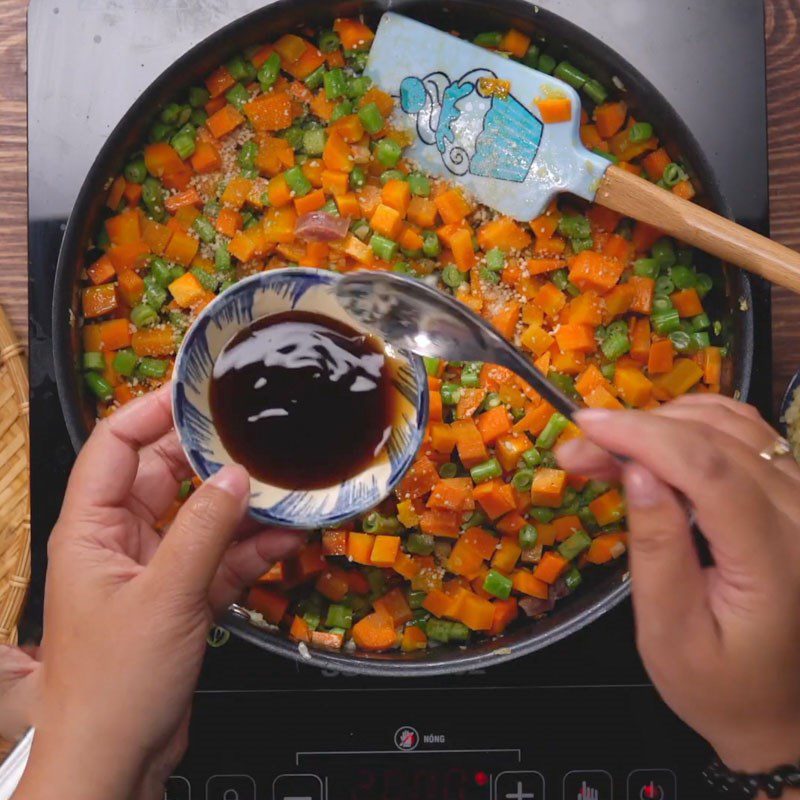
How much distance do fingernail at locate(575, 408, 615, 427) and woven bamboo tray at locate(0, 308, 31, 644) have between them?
1.34 metres

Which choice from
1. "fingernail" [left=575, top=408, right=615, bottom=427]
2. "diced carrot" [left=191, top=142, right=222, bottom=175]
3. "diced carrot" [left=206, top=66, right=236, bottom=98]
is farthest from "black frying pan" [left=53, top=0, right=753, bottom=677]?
"fingernail" [left=575, top=408, right=615, bottom=427]

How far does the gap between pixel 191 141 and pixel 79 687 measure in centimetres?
118

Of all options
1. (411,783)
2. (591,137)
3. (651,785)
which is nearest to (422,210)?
(591,137)

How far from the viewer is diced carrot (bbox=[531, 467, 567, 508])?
1911 mm

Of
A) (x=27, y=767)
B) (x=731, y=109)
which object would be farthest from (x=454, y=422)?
(x=27, y=767)

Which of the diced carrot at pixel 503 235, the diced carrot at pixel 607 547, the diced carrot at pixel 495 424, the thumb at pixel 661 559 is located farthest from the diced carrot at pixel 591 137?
the thumb at pixel 661 559

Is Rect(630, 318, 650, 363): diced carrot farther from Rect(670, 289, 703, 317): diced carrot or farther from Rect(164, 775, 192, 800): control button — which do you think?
Rect(164, 775, 192, 800): control button

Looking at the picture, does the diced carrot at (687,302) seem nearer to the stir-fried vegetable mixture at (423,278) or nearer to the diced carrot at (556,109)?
the stir-fried vegetable mixture at (423,278)

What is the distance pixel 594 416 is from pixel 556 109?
88 cm

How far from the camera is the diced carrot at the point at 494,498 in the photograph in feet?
6.26

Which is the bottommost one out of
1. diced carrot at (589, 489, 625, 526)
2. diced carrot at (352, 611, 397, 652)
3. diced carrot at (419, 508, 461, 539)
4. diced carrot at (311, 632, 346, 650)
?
diced carrot at (311, 632, 346, 650)

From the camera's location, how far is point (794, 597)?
1.33 m

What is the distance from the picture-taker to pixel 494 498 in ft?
6.27

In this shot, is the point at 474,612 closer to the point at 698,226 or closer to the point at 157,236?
the point at 698,226
